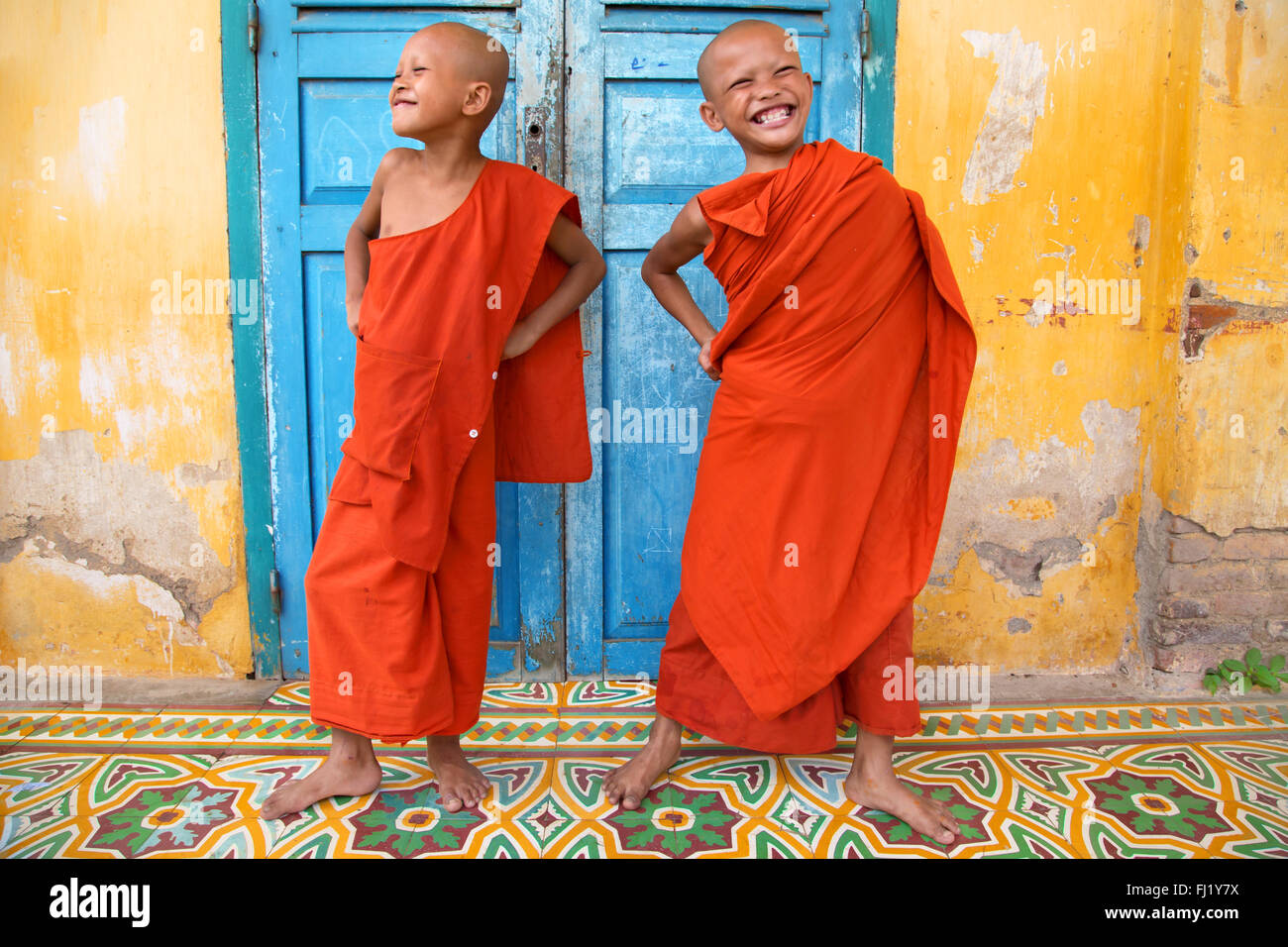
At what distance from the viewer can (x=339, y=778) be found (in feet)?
6.41

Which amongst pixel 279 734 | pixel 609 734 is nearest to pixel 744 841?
pixel 609 734

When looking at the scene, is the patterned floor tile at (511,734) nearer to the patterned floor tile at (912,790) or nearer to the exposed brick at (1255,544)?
the patterned floor tile at (912,790)

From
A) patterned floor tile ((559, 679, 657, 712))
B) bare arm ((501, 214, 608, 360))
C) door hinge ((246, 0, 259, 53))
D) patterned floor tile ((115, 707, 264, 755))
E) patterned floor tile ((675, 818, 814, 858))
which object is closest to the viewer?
patterned floor tile ((675, 818, 814, 858))

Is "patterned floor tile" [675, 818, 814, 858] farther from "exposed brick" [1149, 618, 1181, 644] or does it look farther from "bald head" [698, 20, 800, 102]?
"bald head" [698, 20, 800, 102]

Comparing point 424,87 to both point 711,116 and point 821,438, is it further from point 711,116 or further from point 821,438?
point 821,438

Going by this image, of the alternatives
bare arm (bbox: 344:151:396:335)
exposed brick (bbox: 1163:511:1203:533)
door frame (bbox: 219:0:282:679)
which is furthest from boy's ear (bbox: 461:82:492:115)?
exposed brick (bbox: 1163:511:1203:533)

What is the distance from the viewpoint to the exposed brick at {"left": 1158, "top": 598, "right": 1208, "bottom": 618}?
2.57m

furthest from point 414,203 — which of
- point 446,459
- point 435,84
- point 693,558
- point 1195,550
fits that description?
point 1195,550

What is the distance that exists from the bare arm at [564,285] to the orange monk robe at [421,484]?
3.0 inches

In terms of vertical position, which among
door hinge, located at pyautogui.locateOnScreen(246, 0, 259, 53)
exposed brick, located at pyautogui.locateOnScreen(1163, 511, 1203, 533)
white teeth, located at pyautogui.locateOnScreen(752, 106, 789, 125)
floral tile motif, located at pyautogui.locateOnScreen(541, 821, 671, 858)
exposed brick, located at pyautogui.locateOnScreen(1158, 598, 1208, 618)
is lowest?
floral tile motif, located at pyautogui.locateOnScreen(541, 821, 671, 858)

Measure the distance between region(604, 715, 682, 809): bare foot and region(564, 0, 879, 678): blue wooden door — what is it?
0.60 metres

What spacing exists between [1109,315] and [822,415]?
54.0 inches

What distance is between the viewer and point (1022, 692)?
2.59m

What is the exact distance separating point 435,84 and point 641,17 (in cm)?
92
